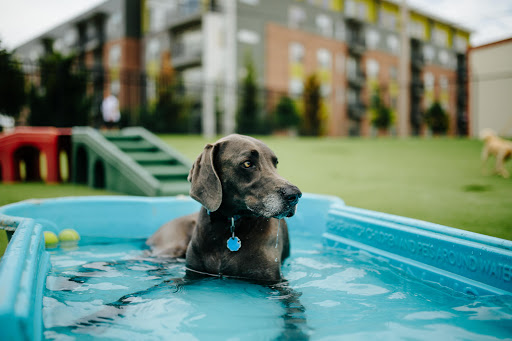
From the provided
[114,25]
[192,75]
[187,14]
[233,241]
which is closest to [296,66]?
[192,75]

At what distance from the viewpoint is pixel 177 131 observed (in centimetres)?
2258

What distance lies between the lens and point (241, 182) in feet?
9.87

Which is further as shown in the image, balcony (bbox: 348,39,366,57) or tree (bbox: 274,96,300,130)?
balcony (bbox: 348,39,366,57)

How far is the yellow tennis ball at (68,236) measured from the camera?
4566mm

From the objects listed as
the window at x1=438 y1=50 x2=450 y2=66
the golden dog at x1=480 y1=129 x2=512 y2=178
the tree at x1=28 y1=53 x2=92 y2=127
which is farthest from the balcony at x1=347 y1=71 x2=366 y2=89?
the golden dog at x1=480 y1=129 x2=512 y2=178

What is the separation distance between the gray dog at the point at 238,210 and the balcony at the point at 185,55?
25.4 meters

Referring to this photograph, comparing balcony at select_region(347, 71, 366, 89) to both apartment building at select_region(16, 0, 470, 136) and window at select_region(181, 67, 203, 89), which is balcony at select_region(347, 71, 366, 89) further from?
window at select_region(181, 67, 203, 89)

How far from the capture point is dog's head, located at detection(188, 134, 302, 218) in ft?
9.30

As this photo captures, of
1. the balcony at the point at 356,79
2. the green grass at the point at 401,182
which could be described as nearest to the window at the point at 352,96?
the balcony at the point at 356,79

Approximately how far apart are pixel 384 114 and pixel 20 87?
1078 inches

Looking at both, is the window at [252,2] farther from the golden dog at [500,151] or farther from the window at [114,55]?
the golden dog at [500,151]

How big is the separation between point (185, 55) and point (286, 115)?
9574 millimetres

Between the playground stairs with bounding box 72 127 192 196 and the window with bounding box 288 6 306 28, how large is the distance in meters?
25.0

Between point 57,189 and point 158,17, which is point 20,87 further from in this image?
point 158,17
